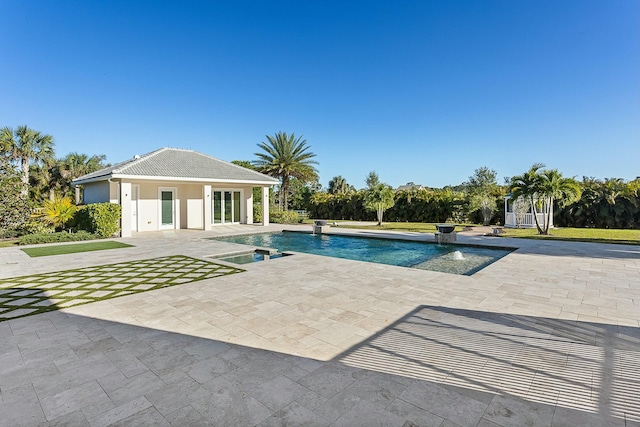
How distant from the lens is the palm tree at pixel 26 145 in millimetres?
26469

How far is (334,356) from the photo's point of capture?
11.5 feet

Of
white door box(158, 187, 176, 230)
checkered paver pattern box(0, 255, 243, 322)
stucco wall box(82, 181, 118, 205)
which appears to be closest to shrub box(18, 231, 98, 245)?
stucco wall box(82, 181, 118, 205)

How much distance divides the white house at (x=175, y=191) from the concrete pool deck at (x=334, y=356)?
12.1 m

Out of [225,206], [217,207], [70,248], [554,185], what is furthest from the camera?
[225,206]

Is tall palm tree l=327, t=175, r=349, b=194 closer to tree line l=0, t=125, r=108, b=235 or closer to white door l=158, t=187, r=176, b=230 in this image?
tree line l=0, t=125, r=108, b=235

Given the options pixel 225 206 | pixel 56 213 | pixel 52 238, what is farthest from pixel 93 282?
pixel 225 206

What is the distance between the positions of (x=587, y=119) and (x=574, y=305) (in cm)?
2003

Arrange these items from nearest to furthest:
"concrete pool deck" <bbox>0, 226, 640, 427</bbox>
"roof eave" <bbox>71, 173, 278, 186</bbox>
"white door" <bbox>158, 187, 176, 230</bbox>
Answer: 1. "concrete pool deck" <bbox>0, 226, 640, 427</bbox>
2. "roof eave" <bbox>71, 173, 278, 186</bbox>
3. "white door" <bbox>158, 187, 176, 230</bbox>

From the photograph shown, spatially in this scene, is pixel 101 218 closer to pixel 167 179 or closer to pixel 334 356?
pixel 167 179

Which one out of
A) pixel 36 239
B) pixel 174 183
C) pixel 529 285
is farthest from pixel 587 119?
pixel 36 239

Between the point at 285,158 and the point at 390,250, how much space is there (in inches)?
737

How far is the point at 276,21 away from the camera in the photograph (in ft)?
55.5

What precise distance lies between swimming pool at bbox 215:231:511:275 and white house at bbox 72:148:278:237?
15.1 feet

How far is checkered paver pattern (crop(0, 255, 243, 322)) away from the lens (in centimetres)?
544
